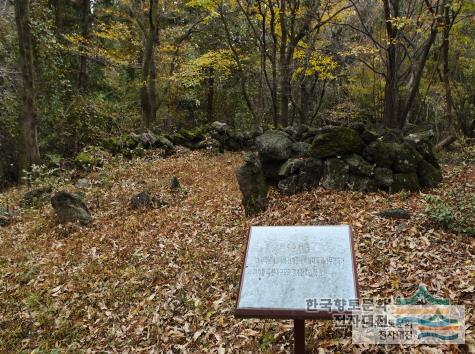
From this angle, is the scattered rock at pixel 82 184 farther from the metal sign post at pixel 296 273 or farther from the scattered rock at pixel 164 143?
the metal sign post at pixel 296 273

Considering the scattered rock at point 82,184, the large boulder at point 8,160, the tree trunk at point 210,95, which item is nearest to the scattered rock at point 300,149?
the scattered rock at point 82,184

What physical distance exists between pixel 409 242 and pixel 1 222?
8.51 meters

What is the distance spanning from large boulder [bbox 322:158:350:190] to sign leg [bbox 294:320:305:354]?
15.4ft

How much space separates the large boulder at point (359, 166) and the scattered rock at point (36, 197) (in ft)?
24.6

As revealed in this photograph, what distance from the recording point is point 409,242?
18.0 ft

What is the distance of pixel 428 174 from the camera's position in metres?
7.75

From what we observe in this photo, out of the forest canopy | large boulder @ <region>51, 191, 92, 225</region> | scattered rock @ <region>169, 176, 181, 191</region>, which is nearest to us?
large boulder @ <region>51, 191, 92, 225</region>

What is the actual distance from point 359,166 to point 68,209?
611cm

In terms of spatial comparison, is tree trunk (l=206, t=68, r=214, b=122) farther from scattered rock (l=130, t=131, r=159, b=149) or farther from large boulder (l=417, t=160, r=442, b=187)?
large boulder (l=417, t=160, r=442, b=187)

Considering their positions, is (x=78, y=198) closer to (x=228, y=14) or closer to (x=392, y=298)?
(x=392, y=298)

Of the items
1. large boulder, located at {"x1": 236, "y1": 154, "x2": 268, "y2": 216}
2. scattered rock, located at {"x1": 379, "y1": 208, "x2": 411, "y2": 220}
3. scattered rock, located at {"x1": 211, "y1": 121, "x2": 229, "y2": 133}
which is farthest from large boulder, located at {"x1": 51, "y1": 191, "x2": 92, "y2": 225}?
scattered rock, located at {"x1": 211, "y1": 121, "x2": 229, "y2": 133}

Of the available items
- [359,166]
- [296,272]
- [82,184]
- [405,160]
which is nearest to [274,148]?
[359,166]

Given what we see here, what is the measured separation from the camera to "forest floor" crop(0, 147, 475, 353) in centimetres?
448

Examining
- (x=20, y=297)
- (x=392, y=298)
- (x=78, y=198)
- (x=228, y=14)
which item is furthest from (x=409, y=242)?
(x=228, y=14)
